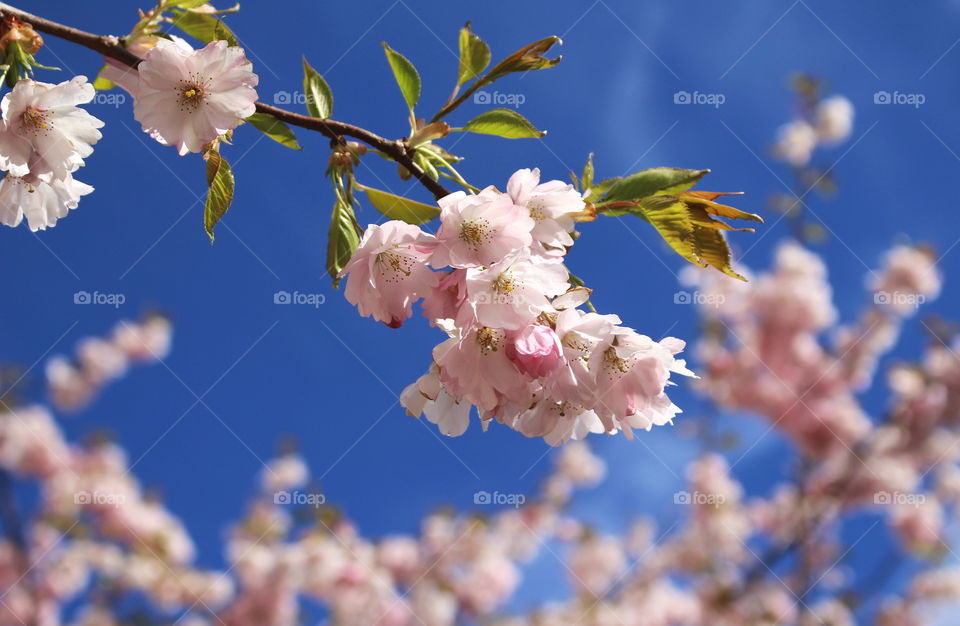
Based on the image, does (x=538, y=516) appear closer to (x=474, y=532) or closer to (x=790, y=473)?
(x=474, y=532)

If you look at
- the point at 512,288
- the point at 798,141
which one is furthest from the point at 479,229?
the point at 798,141

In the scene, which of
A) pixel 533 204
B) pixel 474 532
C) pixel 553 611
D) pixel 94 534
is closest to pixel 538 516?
pixel 474 532

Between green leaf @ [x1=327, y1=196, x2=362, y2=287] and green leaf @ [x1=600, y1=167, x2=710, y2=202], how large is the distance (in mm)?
289

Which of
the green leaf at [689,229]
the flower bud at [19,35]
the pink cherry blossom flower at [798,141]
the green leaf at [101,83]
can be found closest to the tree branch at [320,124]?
the flower bud at [19,35]

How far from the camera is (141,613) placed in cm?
443

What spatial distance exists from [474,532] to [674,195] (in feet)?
18.8

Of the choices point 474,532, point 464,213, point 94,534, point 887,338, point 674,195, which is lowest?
point 94,534

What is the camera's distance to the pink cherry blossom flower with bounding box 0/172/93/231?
0.93 m

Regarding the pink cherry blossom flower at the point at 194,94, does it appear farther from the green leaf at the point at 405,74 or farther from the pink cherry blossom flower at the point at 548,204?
the pink cherry blossom flower at the point at 548,204

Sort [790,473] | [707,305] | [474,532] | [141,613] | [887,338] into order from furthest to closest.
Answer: [474,532]
[887,338]
[707,305]
[141,613]
[790,473]

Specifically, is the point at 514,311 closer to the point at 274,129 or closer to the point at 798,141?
the point at 274,129

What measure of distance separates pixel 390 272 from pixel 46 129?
0.47 m

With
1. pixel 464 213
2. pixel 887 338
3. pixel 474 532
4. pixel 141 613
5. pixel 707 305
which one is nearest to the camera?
pixel 464 213

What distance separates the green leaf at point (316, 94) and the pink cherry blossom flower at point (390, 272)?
164mm
